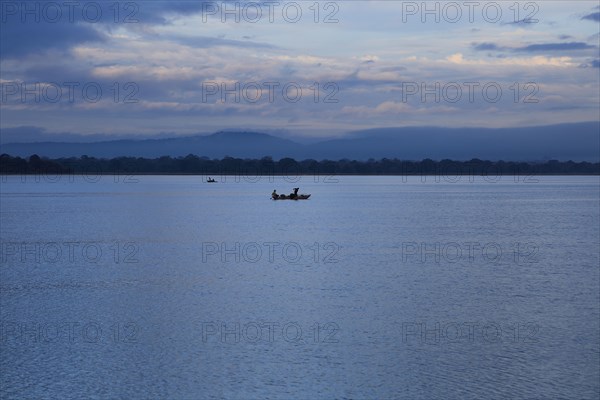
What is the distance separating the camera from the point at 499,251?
35.1 m

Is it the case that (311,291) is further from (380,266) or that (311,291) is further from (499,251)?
(499,251)

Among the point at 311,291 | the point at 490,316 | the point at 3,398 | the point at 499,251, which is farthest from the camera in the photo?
the point at 499,251

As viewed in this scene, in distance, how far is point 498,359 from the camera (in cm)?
1545

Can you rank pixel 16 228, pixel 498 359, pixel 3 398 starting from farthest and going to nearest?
1. pixel 16 228
2. pixel 498 359
3. pixel 3 398

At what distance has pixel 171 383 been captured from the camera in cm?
1389

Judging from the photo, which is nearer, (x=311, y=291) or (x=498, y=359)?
(x=498, y=359)

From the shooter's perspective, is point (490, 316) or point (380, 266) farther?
point (380, 266)

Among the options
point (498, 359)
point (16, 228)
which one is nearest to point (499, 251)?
point (498, 359)

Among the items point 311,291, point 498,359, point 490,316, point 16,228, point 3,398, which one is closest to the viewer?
point 3,398

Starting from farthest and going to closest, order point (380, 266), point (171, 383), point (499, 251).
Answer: point (499, 251), point (380, 266), point (171, 383)

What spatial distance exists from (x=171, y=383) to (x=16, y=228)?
1441 inches

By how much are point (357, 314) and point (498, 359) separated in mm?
4957

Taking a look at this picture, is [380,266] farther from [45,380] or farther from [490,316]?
[45,380]

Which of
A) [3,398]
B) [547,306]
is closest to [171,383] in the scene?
[3,398]
